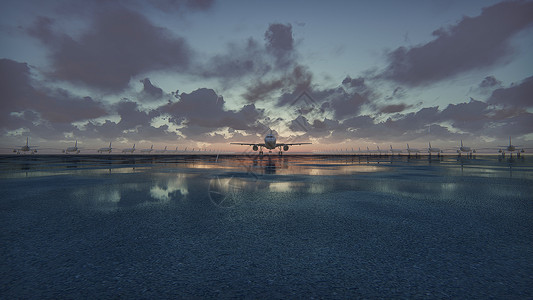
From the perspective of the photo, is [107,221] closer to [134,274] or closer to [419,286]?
[134,274]

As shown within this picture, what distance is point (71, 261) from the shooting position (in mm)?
4074

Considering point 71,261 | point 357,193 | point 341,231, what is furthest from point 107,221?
point 357,193

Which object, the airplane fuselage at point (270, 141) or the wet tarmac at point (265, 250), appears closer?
the wet tarmac at point (265, 250)

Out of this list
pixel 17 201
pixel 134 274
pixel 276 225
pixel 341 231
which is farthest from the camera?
pixel 17 201

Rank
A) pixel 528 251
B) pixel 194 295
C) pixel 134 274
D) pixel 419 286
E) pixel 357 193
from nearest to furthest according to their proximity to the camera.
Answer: pixel 194 295 < pixel 419 286 < pixel 134 274 < pixel 528 251 < pixel 357 193

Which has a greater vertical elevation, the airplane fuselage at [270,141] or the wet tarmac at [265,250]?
the airplane fuselage at [270,141]

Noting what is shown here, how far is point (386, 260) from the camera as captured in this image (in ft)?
13.5

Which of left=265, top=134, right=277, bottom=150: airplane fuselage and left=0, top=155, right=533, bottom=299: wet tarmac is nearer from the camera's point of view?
left=0, top=155, right=533, bottom=299: wet tarmac

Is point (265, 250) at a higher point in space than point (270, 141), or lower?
lower

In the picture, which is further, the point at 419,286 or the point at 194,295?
the point at 419,286

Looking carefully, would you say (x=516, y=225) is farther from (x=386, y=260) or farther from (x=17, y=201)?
(x=17, y=201)

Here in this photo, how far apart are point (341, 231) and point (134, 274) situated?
4528 millimetres

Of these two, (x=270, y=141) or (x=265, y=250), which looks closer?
(x=265, y=250)

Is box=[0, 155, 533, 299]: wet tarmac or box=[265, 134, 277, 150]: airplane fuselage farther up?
box=[265, 134, 277, 150]: airplane fuselage
